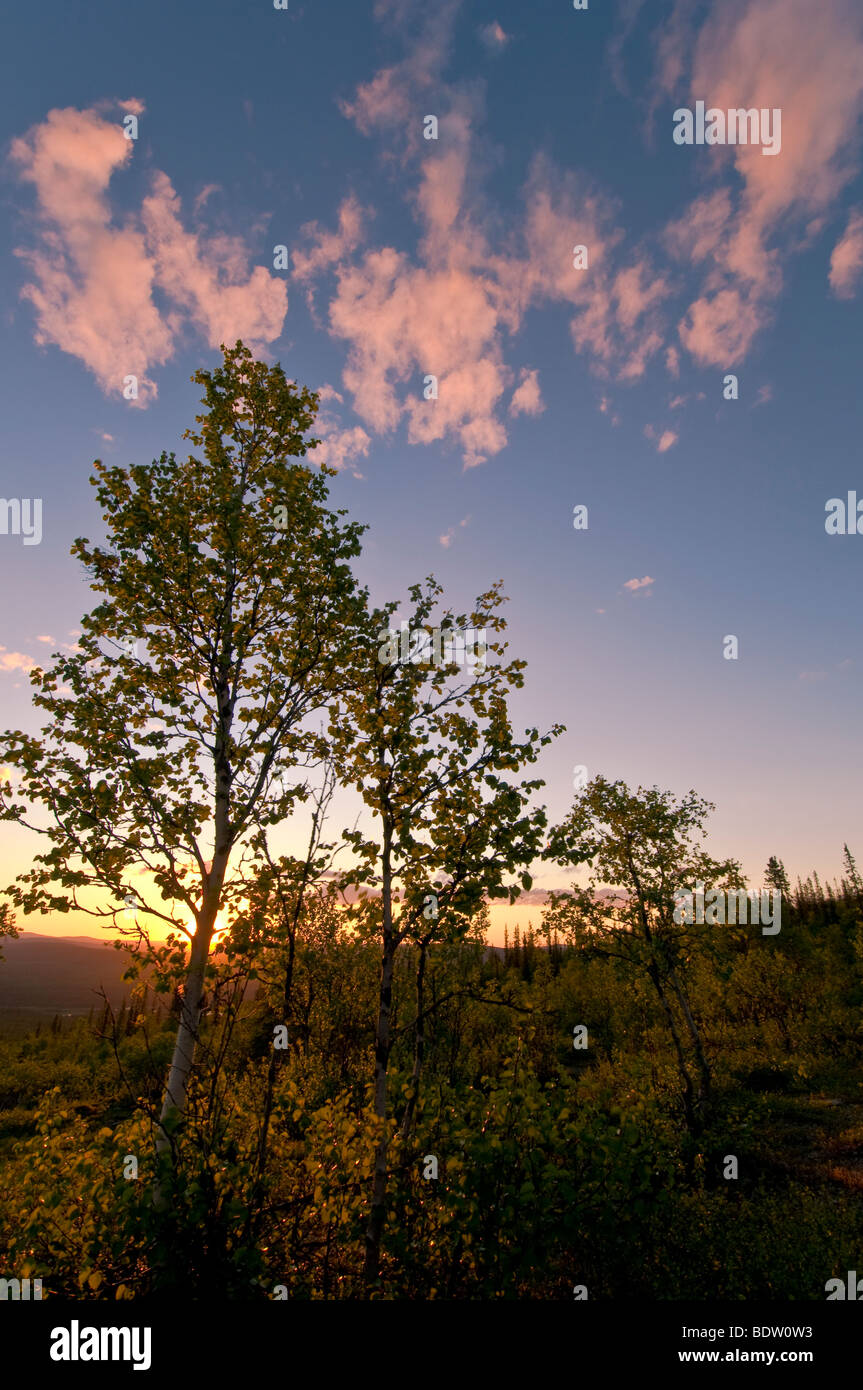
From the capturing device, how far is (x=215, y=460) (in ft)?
37.1

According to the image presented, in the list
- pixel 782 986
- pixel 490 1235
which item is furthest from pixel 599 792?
pixel 782 986

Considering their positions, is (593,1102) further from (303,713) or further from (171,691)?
(171,691)

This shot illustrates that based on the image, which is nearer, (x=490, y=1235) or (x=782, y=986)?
(x=490, y=1235)

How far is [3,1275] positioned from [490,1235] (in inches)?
319

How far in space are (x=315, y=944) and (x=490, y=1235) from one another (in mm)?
26473
